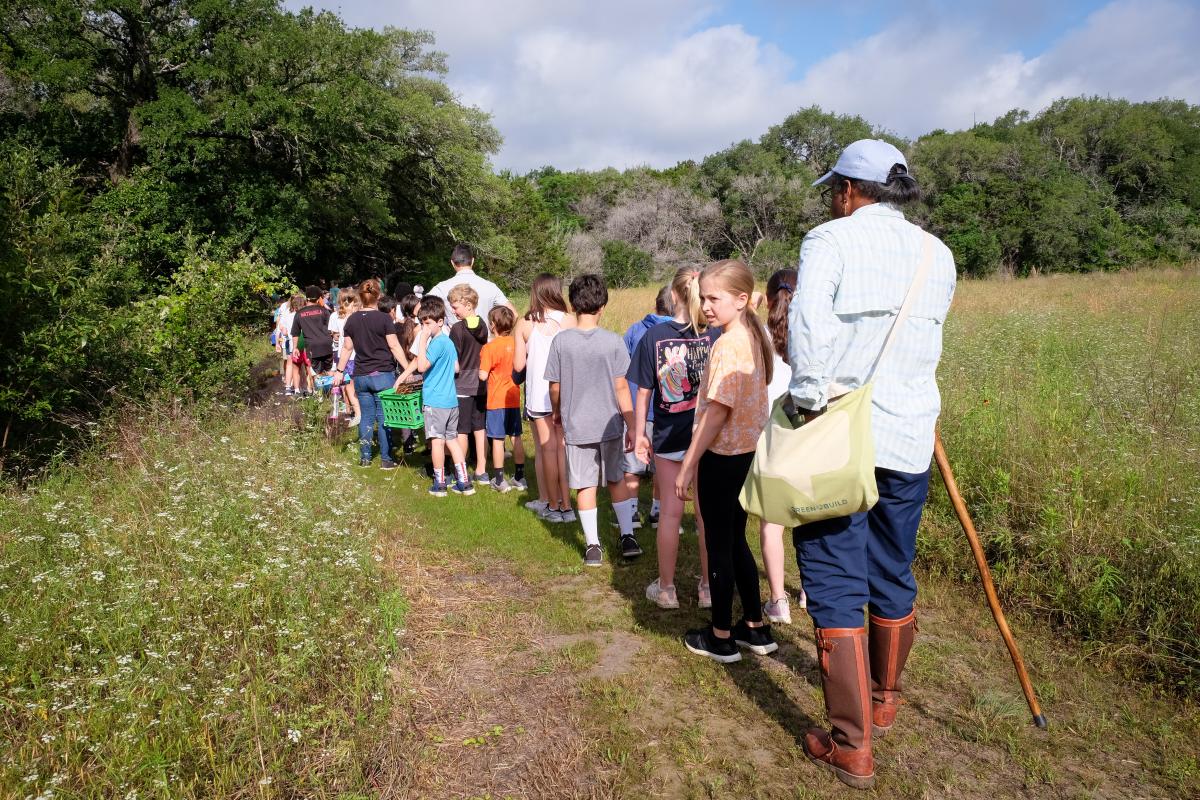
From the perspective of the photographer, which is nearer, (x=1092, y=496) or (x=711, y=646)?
(x=711, y=646)

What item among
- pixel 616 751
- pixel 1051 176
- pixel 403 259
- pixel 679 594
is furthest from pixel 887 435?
pixel 1051 176

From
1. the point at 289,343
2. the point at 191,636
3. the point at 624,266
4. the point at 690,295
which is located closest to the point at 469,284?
the point at 690,295

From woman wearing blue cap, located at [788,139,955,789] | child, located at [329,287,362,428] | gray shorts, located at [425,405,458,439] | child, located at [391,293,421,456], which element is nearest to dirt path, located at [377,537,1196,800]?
→ woman wearing blue cap, located at [788,139,955,789]

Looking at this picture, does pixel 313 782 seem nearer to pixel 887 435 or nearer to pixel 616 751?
pixel 616 751

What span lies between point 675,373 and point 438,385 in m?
3.37

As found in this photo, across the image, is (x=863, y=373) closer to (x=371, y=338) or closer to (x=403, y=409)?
(x=403, y=409)

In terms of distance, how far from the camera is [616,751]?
10.5 ft

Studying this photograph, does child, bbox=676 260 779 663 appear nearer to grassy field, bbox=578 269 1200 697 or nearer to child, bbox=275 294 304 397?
grassy field, bbox=578 269 1200 697

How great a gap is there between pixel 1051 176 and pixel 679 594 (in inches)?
1792

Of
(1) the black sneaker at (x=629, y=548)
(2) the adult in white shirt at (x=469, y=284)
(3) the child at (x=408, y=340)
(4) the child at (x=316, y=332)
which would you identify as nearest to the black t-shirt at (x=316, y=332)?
(4) the child at (x=316, y=332)

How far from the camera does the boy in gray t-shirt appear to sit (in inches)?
212

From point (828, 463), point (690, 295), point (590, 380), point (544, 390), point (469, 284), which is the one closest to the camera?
point (828, 463)

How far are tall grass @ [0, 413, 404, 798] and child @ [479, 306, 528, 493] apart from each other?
82.6 inches

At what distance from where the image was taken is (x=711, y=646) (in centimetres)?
399
